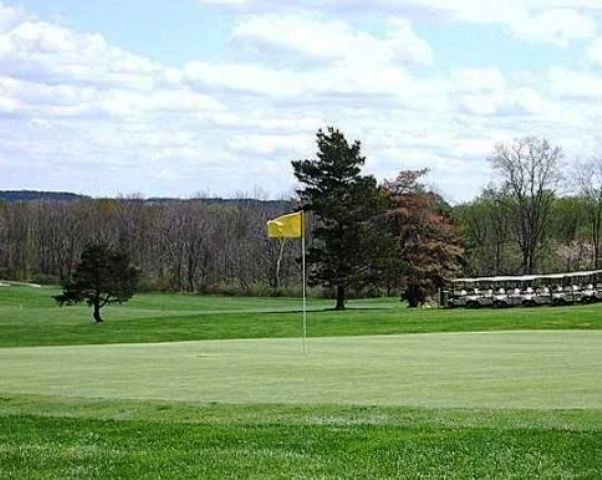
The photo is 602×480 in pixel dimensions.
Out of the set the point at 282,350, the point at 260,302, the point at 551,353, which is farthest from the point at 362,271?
the point at 551,353

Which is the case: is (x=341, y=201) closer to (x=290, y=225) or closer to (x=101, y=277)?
(x=101, y=277)

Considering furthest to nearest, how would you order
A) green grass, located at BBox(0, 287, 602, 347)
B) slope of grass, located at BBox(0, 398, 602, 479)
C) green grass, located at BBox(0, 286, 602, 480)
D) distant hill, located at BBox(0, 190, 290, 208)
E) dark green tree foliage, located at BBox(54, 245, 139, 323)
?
distant hill, located at BBox(0, 190, 290, 208)
dark green tree foliage, located at BBox(54, 245, 139, 323)
green grass, located at BBox(0, 287, 602, 347)
green grass, located at BBox(0, 286, 602, 480)
slope of grass, located at BBox(0, 398, 602, 479)

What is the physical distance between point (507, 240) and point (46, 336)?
2262 inches

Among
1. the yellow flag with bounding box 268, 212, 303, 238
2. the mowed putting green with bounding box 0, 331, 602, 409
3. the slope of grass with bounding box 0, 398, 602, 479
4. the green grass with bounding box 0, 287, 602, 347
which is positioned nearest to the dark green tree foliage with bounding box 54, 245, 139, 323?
the green grass with bounding box 0, 287, 602, 347

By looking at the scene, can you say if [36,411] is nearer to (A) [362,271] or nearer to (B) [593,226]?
(A) [362,271]

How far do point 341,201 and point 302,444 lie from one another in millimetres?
46407

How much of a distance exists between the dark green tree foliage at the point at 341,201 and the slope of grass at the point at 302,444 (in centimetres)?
4289

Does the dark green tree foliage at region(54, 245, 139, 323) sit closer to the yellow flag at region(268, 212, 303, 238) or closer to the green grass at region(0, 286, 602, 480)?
the green grass at region(0, 286, 602, 480)

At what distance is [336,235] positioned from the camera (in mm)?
58875

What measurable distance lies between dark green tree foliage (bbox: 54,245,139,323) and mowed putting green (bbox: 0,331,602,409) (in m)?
20.4

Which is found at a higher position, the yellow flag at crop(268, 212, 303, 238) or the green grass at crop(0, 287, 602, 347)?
the yellow flag at crop(268, 212, 303, 238)

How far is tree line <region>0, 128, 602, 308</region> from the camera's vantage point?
58750mm

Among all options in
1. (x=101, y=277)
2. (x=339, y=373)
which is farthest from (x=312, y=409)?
(x=101, y=277)

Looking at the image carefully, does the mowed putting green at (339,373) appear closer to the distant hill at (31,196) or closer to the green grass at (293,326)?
the green grass at (293,326)
